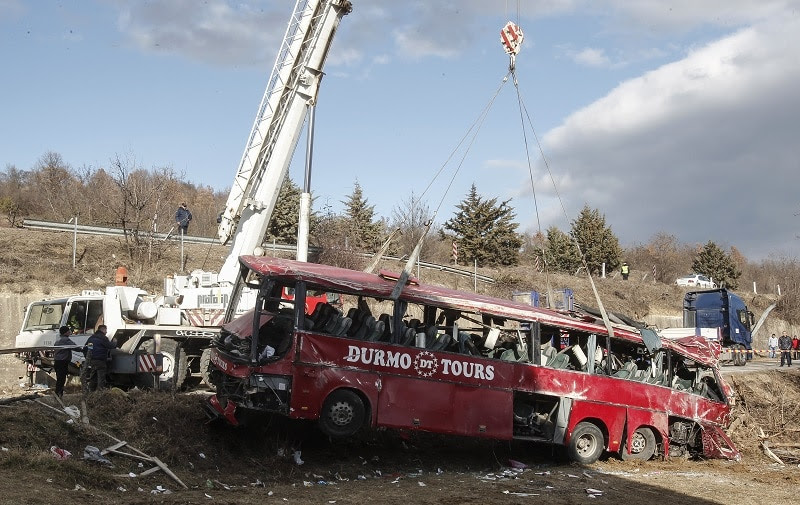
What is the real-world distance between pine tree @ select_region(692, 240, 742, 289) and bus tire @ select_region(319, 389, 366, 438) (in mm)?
59253

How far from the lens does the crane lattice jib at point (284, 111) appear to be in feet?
61.9

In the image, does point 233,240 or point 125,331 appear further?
point 233,240

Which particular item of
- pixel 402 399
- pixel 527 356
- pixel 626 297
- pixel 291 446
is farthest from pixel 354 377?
pixel 626 297

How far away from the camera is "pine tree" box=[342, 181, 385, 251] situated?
46.5 m

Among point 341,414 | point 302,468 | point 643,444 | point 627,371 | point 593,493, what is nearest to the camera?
point 593,493

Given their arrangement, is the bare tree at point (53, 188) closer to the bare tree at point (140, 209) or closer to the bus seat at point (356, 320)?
A: the bare tree at point (140, 209)

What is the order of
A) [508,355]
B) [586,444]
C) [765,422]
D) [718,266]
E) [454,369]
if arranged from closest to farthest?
[454,369] < [508,355] < [586,444] < [765,422] < [718,266]

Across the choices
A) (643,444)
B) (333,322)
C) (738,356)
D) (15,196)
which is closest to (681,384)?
(643,444)

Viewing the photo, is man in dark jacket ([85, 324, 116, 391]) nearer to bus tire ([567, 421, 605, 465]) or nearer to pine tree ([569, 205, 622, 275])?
bus tire ([567, 421, 605, 465])

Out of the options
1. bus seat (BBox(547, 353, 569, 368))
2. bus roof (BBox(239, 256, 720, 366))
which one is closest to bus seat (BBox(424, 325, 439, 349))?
bus roof (BBox(239, 256, 720, 366))

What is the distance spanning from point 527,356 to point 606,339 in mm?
1799

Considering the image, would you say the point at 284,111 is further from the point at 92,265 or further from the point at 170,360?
the point at 92,265

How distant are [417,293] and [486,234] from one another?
38.6m

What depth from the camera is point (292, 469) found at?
1215 cm
